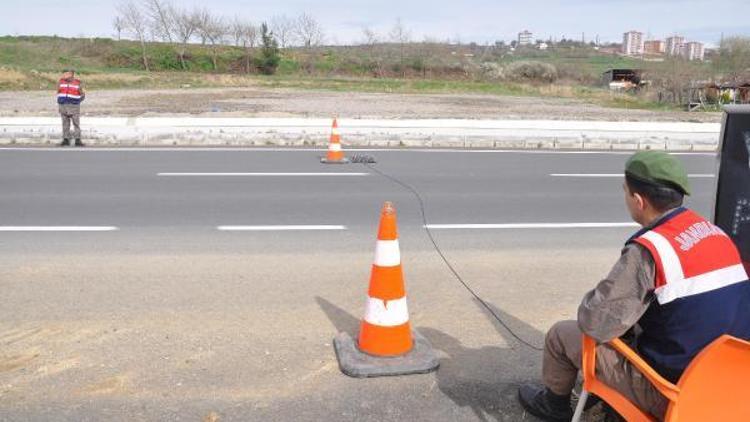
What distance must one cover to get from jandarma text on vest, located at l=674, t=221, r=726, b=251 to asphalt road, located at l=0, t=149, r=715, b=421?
1.41 metres

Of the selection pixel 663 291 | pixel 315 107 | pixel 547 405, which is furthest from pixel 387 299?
pixel 315 107

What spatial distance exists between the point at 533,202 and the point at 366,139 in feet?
23.5

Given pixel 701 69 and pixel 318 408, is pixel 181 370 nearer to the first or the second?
pixel 318 408

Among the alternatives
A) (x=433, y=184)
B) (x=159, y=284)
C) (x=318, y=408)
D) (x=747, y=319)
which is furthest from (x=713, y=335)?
(x=433, y=184)

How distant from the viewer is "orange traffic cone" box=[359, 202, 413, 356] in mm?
3996

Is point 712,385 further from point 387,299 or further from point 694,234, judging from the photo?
point 387,299

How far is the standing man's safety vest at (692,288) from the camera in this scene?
8.12ft

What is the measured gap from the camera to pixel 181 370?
3920 mm

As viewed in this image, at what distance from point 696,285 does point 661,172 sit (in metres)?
0.46

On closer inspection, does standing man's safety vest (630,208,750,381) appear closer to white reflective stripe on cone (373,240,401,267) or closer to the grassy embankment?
white reflective stripe on cone (373,240,401,267)

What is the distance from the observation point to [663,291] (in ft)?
8.18

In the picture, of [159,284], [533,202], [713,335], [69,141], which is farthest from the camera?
[69,141]

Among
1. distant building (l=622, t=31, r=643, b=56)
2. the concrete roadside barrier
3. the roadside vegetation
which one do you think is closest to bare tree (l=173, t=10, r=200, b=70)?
the roadside vegetation

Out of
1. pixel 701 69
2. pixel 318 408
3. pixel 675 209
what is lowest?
pixel 318 408
